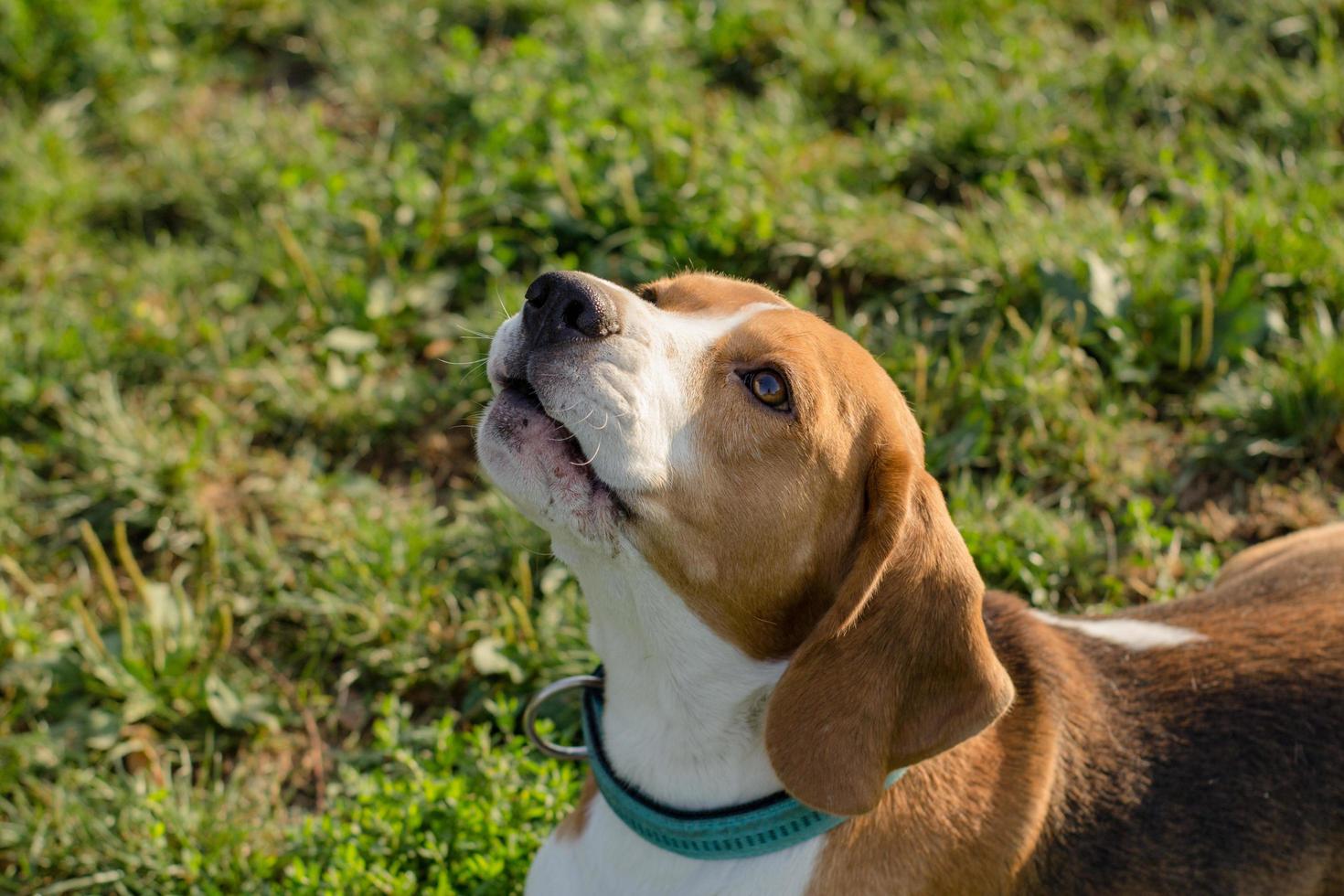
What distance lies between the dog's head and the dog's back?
1.72 ft

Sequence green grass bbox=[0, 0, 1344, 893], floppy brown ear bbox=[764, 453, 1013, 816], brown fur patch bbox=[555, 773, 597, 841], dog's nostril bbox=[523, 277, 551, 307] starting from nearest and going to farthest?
floppy brown ear bbox=[764, 453, 1013, 816]
dog's nostril bbox=[523, 277, 551, 307]
brown fur patch bbox=[555, 773, 597, 841]
green grass bbox=[0, 0, 1344, 893]

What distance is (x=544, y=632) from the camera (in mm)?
4352

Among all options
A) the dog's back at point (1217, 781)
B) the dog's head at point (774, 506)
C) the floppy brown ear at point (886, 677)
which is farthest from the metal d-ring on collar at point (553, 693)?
the dog's back at point (1217, 781)

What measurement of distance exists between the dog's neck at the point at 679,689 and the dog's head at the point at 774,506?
0.16 feet

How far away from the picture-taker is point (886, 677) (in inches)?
109

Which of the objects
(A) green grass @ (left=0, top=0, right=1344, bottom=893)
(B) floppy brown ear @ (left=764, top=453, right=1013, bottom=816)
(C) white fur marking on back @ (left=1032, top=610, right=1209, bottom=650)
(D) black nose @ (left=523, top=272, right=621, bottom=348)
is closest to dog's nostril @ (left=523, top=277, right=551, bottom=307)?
(D) black nose @ (left=523, top=272, right=621, bottom=348)

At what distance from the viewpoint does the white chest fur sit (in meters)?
2.93

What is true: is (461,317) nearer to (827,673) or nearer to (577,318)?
(577,318)

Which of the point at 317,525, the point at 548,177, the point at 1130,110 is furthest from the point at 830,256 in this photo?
the point at 317,525

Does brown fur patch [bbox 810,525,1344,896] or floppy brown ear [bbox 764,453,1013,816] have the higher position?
floppy brown ear [bbox 764,453,1013,816]

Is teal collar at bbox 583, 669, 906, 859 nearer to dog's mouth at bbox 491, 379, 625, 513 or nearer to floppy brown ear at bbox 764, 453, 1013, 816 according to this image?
floppy brown ear at bbox 764, 453, 1013, 816

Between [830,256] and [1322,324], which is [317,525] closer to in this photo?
[830,256]

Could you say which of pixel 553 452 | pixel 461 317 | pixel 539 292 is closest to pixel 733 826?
pixel 553 452

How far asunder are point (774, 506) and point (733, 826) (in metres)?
0.71
